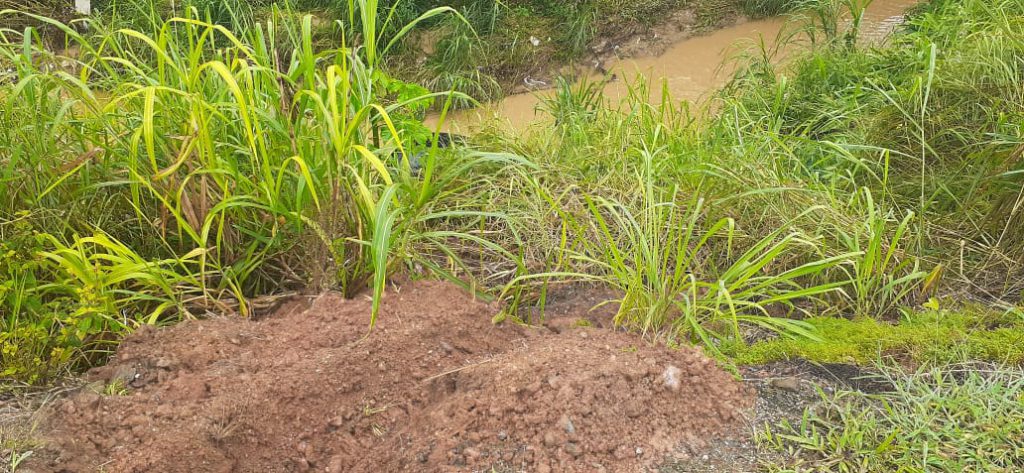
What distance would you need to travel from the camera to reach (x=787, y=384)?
1848mm

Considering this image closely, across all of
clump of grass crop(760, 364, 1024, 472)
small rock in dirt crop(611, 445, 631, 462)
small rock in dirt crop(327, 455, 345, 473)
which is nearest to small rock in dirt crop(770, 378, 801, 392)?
clump of grass crop(760, 364, 1024, 472)

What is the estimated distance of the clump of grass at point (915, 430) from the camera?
159 cm

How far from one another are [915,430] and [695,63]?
5.27 m

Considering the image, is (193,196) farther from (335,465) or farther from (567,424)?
(567,424)

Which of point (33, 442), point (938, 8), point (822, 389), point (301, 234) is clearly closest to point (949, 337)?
point (822, 389)

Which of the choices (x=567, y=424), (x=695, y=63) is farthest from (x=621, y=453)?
(x=695, y=63)

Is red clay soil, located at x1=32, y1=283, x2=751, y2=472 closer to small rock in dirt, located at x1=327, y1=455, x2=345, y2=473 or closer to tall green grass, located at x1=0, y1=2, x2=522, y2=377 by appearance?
small rock in dirt, located at x1=327, y1=455, x2=345, y2=473

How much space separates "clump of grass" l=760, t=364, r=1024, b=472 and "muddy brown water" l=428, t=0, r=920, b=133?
13.9ft

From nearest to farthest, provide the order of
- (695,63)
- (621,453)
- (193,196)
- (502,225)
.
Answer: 1. (621,453)
2. (193,196)
3. (502,225)
4. (695,63)

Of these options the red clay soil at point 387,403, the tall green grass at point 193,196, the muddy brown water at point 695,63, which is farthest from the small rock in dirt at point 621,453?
the muddy brown water at point 695,63

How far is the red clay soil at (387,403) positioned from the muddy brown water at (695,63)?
4054 mm

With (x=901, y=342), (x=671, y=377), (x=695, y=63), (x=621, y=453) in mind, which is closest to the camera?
(x=621, y=453)

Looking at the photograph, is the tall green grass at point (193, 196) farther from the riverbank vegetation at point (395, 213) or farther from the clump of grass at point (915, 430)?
the clump of grass at point (915, 430)

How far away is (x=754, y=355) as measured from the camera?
1965mm
